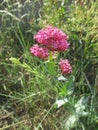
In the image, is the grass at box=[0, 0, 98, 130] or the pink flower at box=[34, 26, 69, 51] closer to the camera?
the pink flower at box=[34, 26, 69, 51]

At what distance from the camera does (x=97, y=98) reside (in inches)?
77.7

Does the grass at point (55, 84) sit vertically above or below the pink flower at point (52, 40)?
below

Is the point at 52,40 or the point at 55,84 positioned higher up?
the point at 52,40

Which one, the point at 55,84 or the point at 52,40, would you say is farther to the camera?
the point at 55,84

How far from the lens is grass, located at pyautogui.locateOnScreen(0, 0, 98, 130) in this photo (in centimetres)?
187

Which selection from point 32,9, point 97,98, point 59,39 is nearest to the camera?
point 59,39

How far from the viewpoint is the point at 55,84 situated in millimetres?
1966

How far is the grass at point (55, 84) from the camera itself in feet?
6.14

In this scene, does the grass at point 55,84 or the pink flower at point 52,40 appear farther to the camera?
the grass at point 55,84

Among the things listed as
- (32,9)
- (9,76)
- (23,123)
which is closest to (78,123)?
(23,123)

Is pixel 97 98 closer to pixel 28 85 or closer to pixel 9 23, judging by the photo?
pixel 28 85

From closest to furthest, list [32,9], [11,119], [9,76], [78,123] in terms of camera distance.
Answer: [78,123] → [11,119] → [9,76] → [32,9]

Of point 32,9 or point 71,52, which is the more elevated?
point 32,9

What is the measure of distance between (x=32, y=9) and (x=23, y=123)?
833 millimetres
